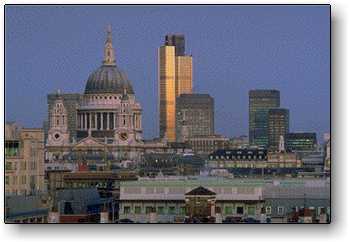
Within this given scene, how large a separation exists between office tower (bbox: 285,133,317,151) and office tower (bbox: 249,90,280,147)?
0.14 meters

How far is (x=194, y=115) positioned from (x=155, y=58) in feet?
1.28

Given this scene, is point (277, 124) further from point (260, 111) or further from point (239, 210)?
point (239, 210)

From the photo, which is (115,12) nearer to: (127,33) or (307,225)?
(127,33)

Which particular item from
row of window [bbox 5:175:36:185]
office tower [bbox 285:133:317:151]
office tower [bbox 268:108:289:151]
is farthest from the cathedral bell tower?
office tower [bbox 285:133:317:151]

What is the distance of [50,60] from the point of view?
23078 mm

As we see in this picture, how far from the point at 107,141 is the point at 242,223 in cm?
91

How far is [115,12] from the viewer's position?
23.0 m

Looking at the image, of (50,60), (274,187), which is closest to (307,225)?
(274,187)

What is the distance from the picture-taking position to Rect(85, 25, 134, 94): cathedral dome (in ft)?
75.7

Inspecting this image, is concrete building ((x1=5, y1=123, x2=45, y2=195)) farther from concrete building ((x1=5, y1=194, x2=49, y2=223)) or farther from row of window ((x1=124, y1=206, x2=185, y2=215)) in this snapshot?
row of window ((x1=124, y1=206, x2=185, y2=215))

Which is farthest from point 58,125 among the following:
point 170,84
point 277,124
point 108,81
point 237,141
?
point 277,124

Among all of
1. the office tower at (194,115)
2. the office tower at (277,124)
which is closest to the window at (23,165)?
the office tower at (194,115)

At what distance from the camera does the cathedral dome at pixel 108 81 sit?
909 inches

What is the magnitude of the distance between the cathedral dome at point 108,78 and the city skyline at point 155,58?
1.3 inches
